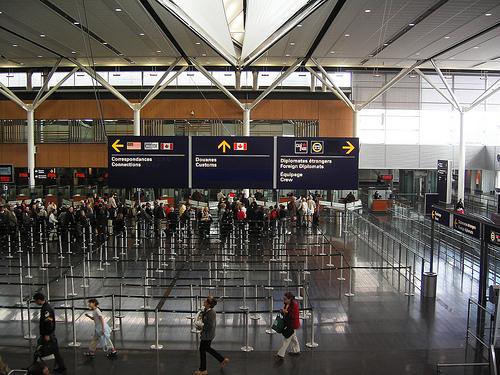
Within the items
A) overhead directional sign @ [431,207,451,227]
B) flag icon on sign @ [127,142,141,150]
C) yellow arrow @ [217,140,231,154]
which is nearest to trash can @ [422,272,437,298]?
overhead directional sign @ [431,207,451,227]

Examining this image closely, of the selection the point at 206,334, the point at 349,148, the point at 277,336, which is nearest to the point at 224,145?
the point at 349,148

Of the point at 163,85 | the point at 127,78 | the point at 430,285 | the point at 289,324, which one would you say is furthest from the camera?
the point at 127,78

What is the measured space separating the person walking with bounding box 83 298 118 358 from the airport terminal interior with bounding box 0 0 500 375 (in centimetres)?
6

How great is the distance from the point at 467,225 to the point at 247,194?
68.3ft

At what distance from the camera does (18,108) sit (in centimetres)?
3544

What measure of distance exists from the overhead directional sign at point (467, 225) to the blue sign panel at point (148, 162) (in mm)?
6214

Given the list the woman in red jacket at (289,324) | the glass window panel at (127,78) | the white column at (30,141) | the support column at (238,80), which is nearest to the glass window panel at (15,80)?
the white column at (30,141)

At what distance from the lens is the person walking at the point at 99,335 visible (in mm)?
8672

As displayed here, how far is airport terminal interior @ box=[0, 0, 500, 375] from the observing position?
9.44 meters

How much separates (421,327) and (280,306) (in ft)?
10.1

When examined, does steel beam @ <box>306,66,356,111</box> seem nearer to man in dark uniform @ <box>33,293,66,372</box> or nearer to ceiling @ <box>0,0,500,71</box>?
ceiling @ <box>0,0,500,71</box>

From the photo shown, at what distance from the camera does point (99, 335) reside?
8.79 m

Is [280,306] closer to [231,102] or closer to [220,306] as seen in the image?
[220,306]

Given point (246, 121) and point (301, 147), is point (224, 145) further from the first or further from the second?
point (246, 121)
